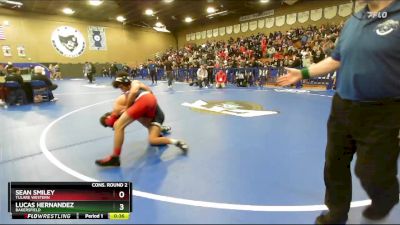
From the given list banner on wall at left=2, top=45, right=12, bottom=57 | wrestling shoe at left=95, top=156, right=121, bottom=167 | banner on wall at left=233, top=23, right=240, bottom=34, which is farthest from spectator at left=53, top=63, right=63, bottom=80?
wrestling shoe at left=95, top=156, right=121, bottom=167

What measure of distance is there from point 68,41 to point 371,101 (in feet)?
92.2

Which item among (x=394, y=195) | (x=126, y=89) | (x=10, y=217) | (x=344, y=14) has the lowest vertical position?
(x=10, y=217)

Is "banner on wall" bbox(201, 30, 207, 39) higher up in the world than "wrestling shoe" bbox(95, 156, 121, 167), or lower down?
higher up

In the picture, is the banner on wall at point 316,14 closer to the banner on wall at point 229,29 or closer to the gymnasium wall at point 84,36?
the banner on wall at point 229,29

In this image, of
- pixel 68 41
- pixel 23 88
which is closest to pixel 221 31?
pixel 68 41

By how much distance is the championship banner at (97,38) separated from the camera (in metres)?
26.2

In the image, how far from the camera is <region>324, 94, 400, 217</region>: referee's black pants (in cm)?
159

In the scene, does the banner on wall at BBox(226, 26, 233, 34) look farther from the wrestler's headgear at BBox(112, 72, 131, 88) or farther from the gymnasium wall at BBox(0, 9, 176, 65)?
the wrestler's headgear at BBox(112, 72, 131, 88)

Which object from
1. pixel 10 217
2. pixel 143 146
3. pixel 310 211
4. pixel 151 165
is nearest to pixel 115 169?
pixel 151 165

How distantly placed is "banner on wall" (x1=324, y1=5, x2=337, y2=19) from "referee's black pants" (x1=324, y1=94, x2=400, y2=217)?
19.9 meters

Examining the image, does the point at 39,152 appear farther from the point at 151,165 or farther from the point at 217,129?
the point at 217,129

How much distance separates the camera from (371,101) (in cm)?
160

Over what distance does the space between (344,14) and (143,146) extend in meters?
18.6

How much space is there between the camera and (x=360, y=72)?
5.17 ft
